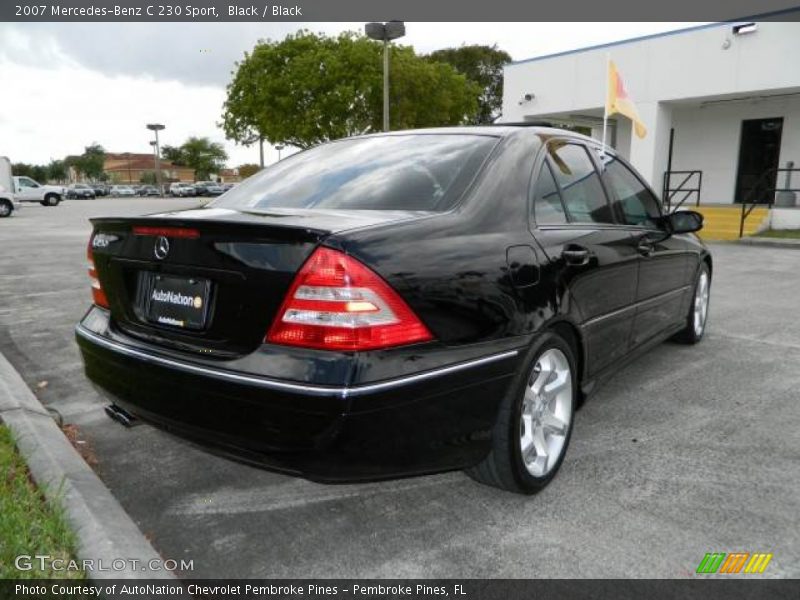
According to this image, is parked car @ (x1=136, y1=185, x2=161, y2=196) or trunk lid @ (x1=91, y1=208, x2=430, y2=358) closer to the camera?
trunk lid @ (x1=91, y1=208, x2=430, y2=358)

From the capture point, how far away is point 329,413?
6.60ft

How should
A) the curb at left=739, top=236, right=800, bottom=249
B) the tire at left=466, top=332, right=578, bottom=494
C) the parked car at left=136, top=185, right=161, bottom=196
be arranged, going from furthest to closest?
the parked car at left=136, top=185, right=161, bottom=196, the curb at left=739, top=236, right=800, bottom=249, the tire at left=466, top=332, right=578, bottom=494

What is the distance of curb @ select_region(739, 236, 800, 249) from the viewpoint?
12992 mm

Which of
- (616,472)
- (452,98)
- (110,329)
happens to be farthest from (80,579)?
(452,98)

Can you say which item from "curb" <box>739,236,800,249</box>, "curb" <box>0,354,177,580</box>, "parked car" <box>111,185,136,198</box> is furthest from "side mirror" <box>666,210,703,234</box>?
"parked car" <box>111,185,136,198</box>

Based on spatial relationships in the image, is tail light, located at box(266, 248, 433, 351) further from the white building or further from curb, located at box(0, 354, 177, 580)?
the white building

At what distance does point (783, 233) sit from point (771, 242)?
68.0 inches

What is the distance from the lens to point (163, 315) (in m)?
2.47

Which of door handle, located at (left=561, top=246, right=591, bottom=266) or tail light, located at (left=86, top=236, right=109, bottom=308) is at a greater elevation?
door handle, located at (left=561, top=246, right=591, bottom=266)

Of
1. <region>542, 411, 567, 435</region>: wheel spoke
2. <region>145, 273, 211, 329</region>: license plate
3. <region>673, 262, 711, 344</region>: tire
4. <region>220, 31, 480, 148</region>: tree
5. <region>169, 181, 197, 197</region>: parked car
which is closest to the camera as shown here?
<region>145, 273, 211, 329</region>: license plate

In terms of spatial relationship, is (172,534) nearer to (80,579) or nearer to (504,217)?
(80,579)

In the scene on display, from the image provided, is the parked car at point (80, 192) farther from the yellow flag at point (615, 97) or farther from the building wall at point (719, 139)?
the yellow flag at point (615, 97)

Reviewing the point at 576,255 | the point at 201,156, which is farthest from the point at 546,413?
the point at 201,156

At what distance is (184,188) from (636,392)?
229 feet
